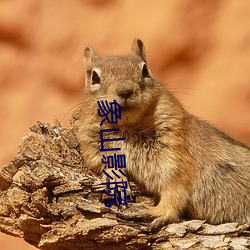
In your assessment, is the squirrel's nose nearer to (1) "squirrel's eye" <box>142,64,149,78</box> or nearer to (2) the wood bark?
(1) "squirrel's eye" <box>142,64,149,78</box>

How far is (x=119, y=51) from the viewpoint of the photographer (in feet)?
8.25

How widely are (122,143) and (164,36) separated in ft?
3.43

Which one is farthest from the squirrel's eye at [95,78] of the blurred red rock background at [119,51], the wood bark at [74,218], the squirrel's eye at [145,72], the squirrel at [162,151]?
the blurred red rock background at [119,51]

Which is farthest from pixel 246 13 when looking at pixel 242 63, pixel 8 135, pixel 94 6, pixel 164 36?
pixel 8 135

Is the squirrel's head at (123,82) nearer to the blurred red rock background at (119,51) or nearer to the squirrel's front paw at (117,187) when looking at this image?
the squirrel's front paw at (117,187)

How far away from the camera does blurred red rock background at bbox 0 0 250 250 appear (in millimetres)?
2477

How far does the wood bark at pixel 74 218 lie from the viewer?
1448 mm

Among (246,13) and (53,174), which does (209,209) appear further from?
(246,13)

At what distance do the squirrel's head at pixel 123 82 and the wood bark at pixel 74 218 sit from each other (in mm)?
247

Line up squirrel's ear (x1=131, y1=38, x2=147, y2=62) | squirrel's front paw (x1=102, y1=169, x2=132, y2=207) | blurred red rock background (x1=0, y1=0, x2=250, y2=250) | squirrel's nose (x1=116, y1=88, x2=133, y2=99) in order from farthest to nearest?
blurred red rock background (x1=0, y1=0, x2=250, y2=250)
squirrel's ear (x1=131, y1=38, x2=147, y2=62)
squirrel's front paw (x1=102, y1=169, x2=132, y2=207)
squirrel's nose (x1=116, y1=88, x2=133, y2=99)

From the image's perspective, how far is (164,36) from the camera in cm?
249

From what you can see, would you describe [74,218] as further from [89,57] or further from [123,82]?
[89,57]

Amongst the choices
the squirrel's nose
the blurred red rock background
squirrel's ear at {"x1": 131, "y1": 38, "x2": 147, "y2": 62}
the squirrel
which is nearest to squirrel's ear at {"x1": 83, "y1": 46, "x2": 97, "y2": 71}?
the squirrel

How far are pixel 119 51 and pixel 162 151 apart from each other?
1.05 metres
